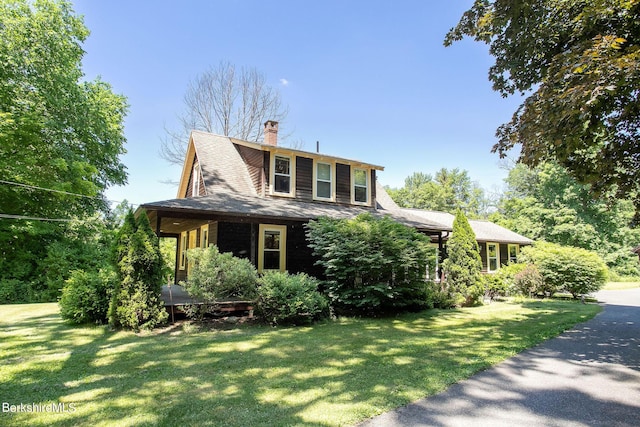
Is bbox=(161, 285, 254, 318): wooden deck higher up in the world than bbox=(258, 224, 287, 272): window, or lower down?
lower down

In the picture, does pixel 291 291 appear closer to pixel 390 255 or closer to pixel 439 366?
pixel 390 255

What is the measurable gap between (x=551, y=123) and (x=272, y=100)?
882 inches

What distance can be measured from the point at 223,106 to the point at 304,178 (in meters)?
14.6

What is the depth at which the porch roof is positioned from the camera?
867cm

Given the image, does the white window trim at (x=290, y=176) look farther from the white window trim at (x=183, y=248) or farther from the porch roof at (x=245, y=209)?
the white window trim at (x=183, y=248)

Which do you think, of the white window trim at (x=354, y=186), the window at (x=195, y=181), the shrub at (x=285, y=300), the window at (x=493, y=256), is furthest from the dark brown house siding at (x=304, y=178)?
the window at (x=493, y=256)

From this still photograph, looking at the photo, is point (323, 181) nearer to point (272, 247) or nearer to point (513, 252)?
point (272, 247)

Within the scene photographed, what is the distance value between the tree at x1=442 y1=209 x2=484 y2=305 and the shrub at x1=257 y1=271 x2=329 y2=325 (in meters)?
6.13

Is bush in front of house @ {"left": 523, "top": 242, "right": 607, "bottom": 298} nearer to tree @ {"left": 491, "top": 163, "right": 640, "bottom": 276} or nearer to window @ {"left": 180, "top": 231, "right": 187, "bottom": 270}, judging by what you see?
window @ {"left": 180, "top": 231, "right": 187, "bottom": 270}

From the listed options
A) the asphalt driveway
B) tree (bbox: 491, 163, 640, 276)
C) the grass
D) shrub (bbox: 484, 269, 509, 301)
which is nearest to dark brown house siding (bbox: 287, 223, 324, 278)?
the grass

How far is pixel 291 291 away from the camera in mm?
8242

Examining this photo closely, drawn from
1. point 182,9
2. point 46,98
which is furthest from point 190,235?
point 46,98

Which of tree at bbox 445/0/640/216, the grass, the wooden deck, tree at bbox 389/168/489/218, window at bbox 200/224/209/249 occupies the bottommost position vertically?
the grass

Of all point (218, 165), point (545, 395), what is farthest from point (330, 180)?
point (545, 395)
